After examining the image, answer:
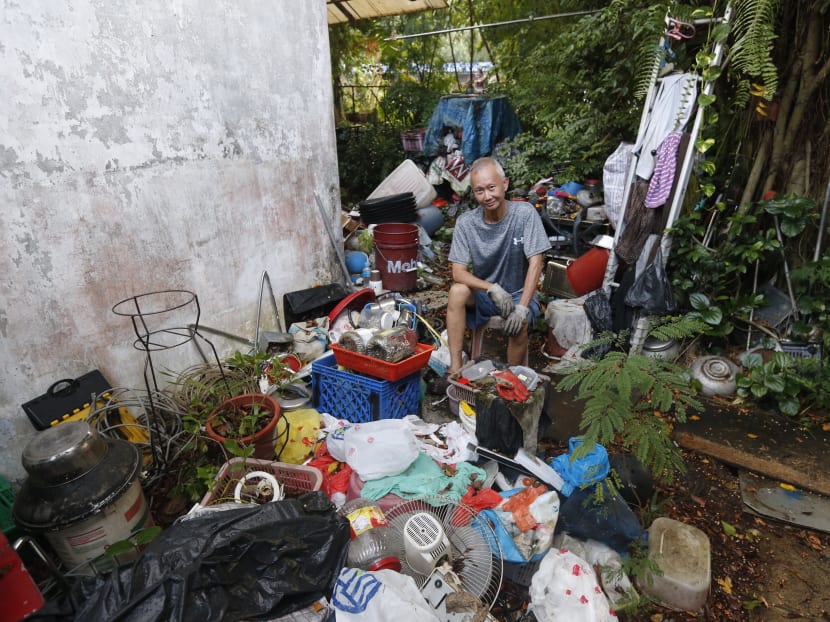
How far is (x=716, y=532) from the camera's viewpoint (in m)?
2.55

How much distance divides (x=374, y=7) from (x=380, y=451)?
8452 mm

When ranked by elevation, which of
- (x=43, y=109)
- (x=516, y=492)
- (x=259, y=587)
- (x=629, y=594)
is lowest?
(x=629, y=594)

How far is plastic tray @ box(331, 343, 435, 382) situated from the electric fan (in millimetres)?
922

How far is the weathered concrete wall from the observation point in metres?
2.60

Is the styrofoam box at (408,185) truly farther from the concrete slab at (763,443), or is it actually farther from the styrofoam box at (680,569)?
the styrofoam box at (680,569)

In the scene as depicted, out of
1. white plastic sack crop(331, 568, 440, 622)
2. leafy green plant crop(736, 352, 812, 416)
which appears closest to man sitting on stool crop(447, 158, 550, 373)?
leafy green plant crop(736, 352, 812, 416)

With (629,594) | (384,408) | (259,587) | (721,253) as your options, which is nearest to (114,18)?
(384,408)

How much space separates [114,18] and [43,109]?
0.76 meters

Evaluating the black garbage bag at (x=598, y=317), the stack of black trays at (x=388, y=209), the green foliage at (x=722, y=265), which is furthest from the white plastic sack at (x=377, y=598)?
the stack of black trays at (x=388, y=209)

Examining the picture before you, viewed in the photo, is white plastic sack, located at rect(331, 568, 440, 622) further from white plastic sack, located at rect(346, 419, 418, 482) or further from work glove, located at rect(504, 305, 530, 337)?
work glove, located at rect(504, 305, 530, 337)

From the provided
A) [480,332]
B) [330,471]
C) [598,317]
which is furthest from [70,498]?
[598,317]

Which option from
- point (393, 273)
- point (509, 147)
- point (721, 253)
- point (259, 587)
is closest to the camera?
point (259, 587)

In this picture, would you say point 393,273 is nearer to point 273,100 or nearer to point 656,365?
point 273,100

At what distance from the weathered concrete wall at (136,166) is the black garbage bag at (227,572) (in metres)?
1.83
